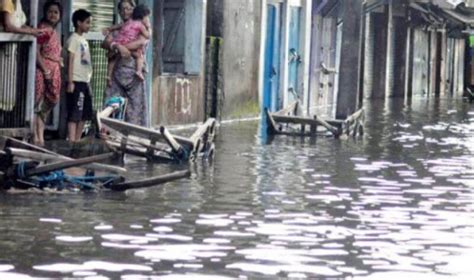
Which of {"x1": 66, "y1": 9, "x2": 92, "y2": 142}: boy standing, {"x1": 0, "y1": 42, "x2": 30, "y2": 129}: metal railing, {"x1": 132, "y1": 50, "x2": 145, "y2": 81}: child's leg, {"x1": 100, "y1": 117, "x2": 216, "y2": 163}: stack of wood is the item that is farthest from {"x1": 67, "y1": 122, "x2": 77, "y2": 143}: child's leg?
{"x1": 0, "y1": 42, "x2": 30, "y2": 129}: metal railing

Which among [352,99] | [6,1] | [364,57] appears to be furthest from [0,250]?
[364,57]

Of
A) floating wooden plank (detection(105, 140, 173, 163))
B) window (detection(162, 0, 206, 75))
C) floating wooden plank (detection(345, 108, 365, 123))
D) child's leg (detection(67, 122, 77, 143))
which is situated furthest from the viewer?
window (detection(162, 0, 206, 75))

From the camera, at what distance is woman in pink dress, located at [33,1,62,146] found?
54.5 feet

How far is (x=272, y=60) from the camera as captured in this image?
96.2 ft

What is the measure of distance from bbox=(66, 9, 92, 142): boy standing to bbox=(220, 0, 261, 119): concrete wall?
8.01 m

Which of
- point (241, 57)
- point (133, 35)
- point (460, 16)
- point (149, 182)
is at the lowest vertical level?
point (149, 182)

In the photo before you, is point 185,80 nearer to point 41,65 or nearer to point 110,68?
point 110,68

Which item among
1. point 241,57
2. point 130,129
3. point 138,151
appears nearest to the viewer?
point 130,129

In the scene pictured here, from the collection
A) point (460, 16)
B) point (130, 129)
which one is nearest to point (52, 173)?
point (130, 129)

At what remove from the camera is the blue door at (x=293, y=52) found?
30.8m

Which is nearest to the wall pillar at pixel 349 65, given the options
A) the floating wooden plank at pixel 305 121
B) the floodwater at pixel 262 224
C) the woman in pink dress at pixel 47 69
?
the floating wooden plank at pixel 305 121

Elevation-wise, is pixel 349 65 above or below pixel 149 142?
above

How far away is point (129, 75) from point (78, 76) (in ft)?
2.25

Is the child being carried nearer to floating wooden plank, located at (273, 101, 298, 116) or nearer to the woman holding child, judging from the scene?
the woman holding child
